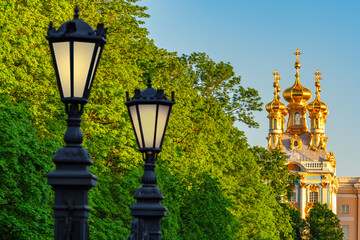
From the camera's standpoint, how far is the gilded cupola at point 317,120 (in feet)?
444

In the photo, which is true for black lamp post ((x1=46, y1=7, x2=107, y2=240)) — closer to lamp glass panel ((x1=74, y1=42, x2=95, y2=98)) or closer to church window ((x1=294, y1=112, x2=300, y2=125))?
lamp glass panel ((x1=74, y1=42, x2=95, y2=98))

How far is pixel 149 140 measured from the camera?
39.8 feet

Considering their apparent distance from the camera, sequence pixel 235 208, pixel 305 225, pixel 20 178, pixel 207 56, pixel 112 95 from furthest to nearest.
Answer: pixel 305 225 → pixel 207 56 → pixel 235 208 → pixel 112 95 → pixel 20 178

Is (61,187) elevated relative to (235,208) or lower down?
lower down

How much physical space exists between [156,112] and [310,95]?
429ft

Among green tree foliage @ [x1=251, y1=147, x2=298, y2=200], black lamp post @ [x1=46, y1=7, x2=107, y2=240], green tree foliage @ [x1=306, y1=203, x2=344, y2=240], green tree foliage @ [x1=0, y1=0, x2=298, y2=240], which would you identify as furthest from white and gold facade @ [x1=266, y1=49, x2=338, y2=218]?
black lamp post @ [x1=46, y1=7, x2=107, y2=240]

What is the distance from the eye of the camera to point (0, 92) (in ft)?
78.3

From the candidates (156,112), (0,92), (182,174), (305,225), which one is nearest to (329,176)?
(305,225)

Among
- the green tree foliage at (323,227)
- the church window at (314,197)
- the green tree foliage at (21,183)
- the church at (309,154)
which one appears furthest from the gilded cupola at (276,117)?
the green tree foliage at (21,183)

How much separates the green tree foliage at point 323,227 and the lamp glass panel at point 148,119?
89.5 meters

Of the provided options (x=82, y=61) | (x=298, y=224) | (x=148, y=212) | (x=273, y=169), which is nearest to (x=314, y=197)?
(x=298, y=224)

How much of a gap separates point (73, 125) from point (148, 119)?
2852 mm

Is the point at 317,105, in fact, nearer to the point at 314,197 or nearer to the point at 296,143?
the point at 296,143

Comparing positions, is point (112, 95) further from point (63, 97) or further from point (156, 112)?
point (63, 97)
